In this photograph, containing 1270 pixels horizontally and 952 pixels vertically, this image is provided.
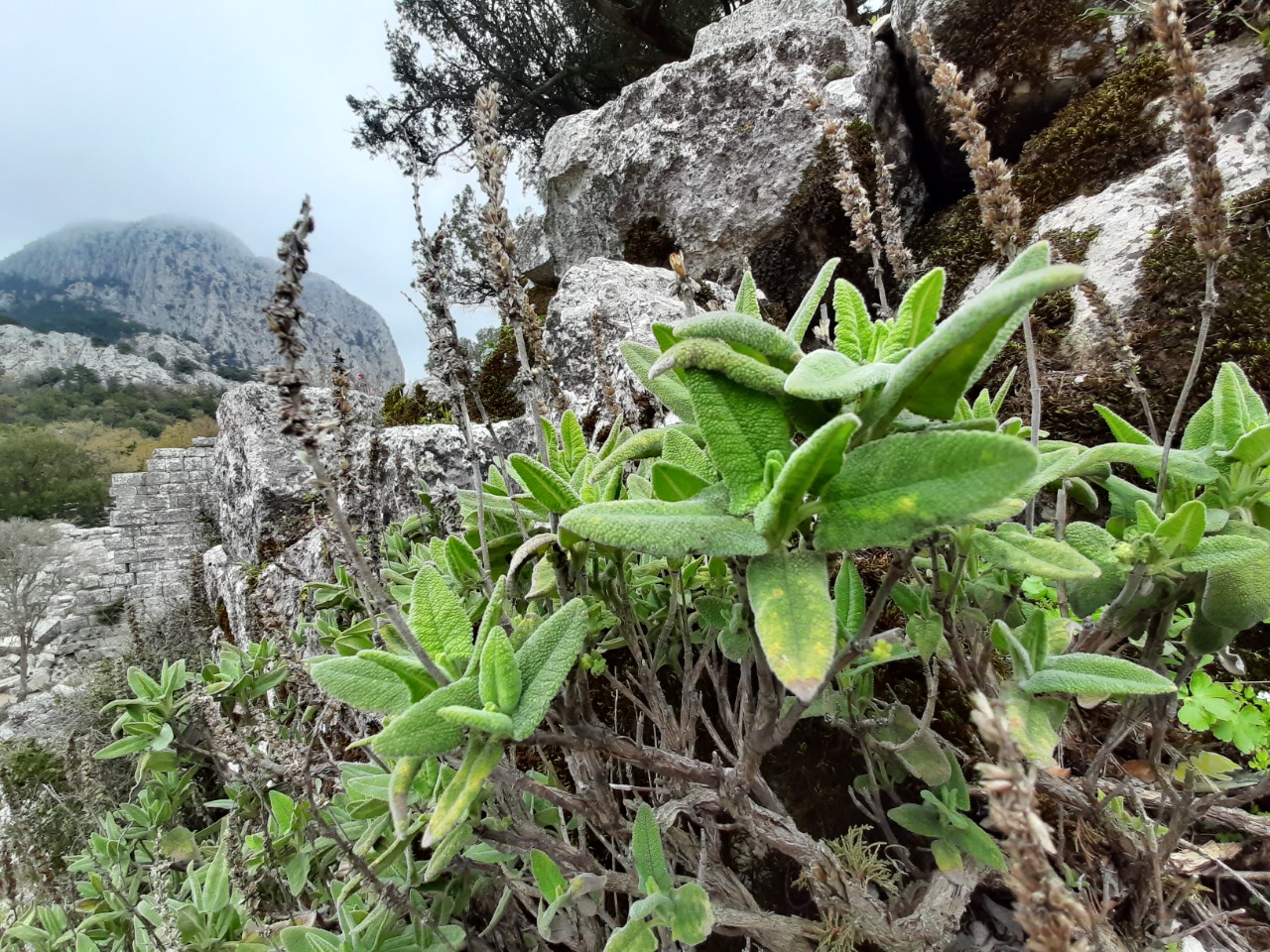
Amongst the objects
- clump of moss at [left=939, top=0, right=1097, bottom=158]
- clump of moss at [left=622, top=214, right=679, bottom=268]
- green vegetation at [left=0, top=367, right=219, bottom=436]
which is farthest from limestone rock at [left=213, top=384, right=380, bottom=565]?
green vegetation at [left=0, top=367, right=219, bottom=436]

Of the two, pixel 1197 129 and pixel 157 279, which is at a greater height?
pixel 157 279

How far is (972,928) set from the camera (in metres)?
1.22

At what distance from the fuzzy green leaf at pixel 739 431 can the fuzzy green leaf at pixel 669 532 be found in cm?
4

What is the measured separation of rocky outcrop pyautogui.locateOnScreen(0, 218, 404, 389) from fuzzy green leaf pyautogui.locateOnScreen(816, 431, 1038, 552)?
48.0m

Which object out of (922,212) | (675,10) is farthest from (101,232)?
(922,212)

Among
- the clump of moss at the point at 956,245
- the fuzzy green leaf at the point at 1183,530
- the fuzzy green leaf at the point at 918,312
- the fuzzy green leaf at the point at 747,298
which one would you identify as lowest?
the fuzzy green leaf at the point at 1183,530

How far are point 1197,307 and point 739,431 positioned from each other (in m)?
1.98

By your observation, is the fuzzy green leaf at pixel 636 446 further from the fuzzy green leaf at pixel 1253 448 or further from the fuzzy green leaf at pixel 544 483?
the fuzzy green leaf at pixel 1253 448

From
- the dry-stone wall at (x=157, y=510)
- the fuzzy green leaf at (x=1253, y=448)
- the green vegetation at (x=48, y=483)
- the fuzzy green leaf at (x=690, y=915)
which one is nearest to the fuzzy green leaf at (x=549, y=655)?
the fuzzy green leaf at (x=690, y=915)

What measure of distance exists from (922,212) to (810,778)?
310 centimetres

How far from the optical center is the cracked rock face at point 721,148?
10.9 ft

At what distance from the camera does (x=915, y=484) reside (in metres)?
0.52

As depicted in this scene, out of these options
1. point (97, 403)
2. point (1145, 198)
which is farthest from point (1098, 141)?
point (97, 403)

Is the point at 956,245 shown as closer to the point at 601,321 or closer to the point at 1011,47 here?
the point at 1011,47
